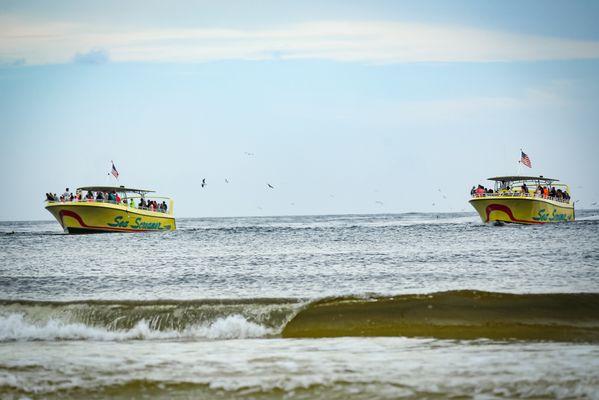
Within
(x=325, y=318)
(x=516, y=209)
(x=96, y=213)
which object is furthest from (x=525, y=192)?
(x=325, y=318)

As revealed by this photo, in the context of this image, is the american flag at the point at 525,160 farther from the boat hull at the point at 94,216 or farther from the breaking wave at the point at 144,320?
the breaking wave at the point at 144,320

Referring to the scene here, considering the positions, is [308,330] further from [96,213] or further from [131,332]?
[96,213]

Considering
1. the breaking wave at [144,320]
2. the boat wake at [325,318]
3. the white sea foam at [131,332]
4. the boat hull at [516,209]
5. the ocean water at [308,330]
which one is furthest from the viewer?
the boat hull at [516,209]

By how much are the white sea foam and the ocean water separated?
37mm

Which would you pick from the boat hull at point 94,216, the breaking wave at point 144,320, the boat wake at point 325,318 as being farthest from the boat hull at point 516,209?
the breaking wave at point 144,320

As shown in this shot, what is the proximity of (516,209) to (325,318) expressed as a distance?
35261 millimetres

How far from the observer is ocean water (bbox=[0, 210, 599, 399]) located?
848 cm

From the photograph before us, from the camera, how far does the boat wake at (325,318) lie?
39.5ft

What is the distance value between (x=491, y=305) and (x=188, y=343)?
565cm

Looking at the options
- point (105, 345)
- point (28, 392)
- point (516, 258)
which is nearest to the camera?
point (28, 392)

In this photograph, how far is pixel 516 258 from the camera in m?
24.2

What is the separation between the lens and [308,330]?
12.5 meters

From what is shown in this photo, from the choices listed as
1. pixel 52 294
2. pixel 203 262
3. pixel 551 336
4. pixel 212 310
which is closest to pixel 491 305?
pixel 551 336

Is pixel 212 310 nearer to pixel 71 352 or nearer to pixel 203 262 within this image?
pixel 71 352
